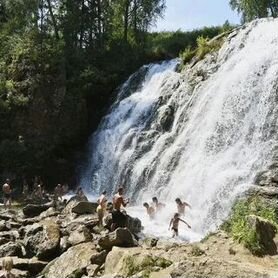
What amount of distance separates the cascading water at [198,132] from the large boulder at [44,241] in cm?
452

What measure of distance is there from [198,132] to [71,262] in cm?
1400

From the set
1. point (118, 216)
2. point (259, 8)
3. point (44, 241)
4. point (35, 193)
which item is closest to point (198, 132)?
point (35, 193)

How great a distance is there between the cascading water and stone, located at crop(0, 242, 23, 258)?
5539mm

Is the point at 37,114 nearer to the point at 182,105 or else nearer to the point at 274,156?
the point at 182,105

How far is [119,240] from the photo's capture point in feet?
50.5

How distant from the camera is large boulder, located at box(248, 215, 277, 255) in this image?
44.2ft

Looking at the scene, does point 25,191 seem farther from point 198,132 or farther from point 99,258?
point 99,258

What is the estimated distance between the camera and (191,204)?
2373cm

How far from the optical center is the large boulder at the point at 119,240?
15.4m

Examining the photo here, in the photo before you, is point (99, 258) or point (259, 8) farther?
point (259, 8)

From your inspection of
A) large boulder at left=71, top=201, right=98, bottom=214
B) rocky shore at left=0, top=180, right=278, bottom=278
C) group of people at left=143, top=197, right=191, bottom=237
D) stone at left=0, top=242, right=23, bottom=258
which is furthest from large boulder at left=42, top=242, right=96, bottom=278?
large boulder at left=71, top=201, right=98, bottom=214

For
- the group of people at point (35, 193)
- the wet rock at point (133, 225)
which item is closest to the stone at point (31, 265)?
the wet rock at point (133, 225)

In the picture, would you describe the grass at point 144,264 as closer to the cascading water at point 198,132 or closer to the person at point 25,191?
the cascading water at point 198,132

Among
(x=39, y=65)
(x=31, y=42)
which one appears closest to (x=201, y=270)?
(x=39, y=65)
